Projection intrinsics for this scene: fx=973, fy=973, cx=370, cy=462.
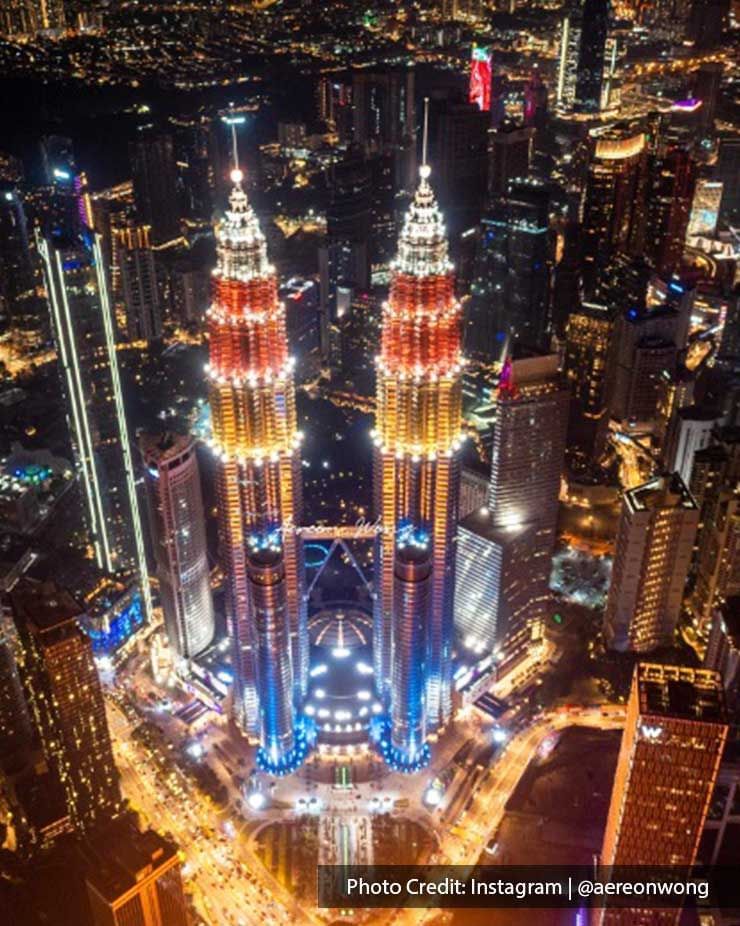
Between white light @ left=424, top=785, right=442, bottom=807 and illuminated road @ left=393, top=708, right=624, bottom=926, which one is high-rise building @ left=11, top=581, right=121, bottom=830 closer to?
white light @ left=424, top=785, right=442, bottom=807

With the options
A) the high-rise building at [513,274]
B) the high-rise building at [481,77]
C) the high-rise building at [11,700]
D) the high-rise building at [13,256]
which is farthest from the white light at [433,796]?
the high-rise building at [481,77]

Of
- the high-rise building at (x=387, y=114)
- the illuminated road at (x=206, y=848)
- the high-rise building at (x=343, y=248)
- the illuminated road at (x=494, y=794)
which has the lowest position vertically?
the illuminated road at (x=206, y=848)

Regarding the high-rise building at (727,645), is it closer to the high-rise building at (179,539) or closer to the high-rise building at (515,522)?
the high-rise building at (515,522)

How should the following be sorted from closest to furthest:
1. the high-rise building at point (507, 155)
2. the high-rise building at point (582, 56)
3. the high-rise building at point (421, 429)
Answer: the high-rise building at point (421, 429) < the high-rise building at point (507, 155) < the high-rise building at point (582, 56)

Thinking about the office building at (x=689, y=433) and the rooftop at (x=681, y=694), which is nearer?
the rooftop at (x=681, y=694)

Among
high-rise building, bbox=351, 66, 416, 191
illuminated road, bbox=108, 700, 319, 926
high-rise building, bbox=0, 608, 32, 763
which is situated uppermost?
high-rise building, bbox=351, 66, 416, 191

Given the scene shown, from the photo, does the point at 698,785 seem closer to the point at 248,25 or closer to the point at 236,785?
the point at 236,785

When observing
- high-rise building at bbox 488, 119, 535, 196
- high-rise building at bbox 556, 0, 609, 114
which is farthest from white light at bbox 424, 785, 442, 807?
high-rise building at bbox 556, 0, 609, 114
